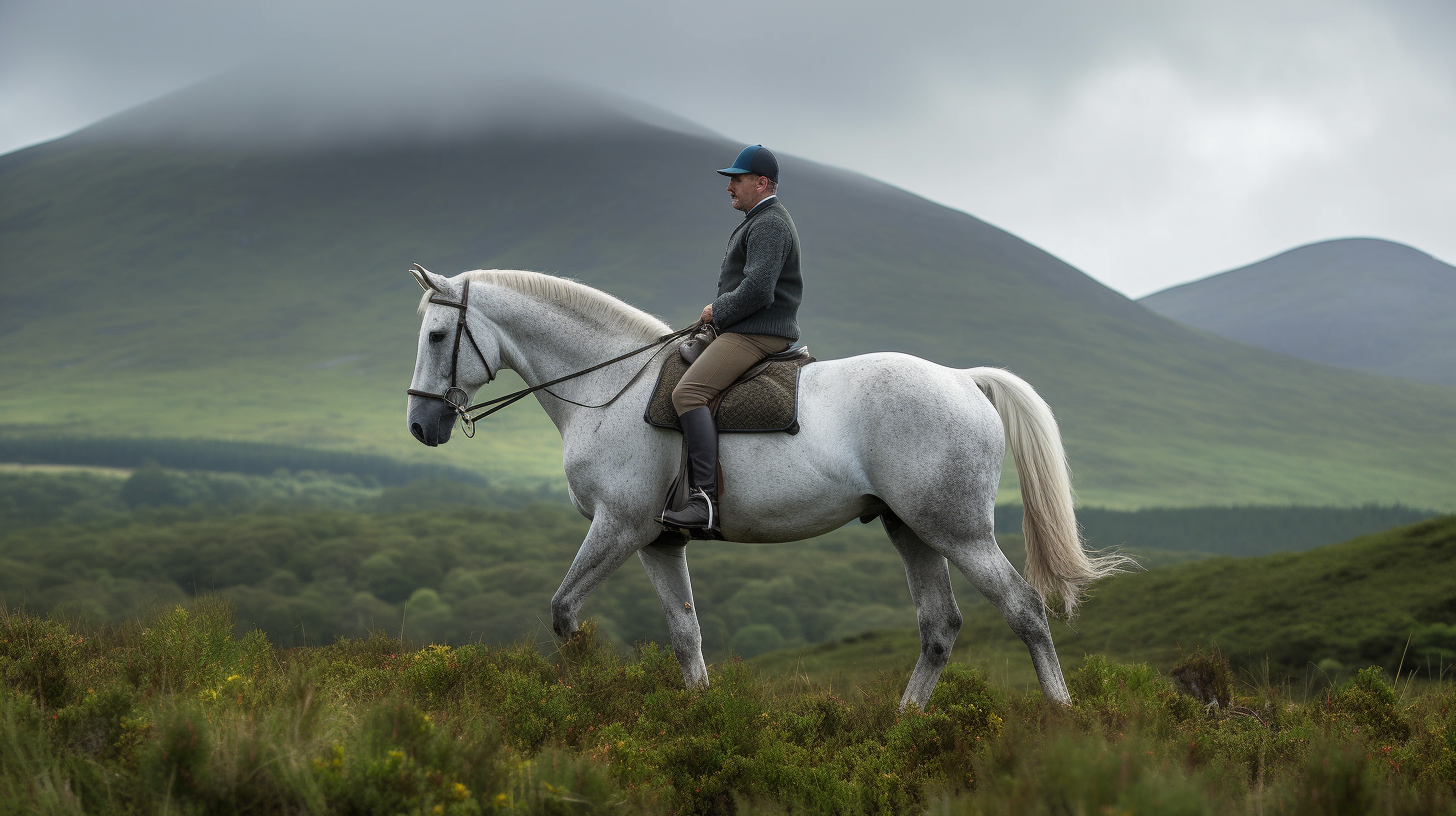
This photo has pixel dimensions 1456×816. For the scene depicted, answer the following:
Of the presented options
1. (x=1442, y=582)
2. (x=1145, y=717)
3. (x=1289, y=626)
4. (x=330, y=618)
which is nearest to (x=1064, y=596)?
(x=1145, y=717)

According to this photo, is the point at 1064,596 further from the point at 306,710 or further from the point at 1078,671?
the point at 306,710

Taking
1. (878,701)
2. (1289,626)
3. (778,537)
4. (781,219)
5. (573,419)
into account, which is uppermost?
(781,219)

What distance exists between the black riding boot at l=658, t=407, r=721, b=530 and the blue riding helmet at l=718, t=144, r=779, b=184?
1.79 meters

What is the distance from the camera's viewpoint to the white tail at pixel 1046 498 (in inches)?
279

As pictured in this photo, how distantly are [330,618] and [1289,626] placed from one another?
100238 millimetres

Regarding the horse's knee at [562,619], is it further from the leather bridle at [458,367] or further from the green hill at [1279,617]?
the green hill at [1279,617]

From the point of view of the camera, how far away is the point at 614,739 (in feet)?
18.4

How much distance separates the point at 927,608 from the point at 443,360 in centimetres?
413

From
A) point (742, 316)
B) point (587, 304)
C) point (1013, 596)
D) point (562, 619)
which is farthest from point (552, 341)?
point (1013, 596)

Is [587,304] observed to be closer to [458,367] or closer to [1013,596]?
[458,367]

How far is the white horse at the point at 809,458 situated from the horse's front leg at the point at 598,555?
1cm

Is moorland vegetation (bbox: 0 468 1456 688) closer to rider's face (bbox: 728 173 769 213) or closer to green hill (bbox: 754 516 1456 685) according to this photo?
green hill (bbox: 754 516 1456 685)

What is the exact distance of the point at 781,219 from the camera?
698cm

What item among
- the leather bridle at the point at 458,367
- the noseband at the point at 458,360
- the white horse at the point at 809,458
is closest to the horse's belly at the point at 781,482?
the white horse at the point at 809,458
